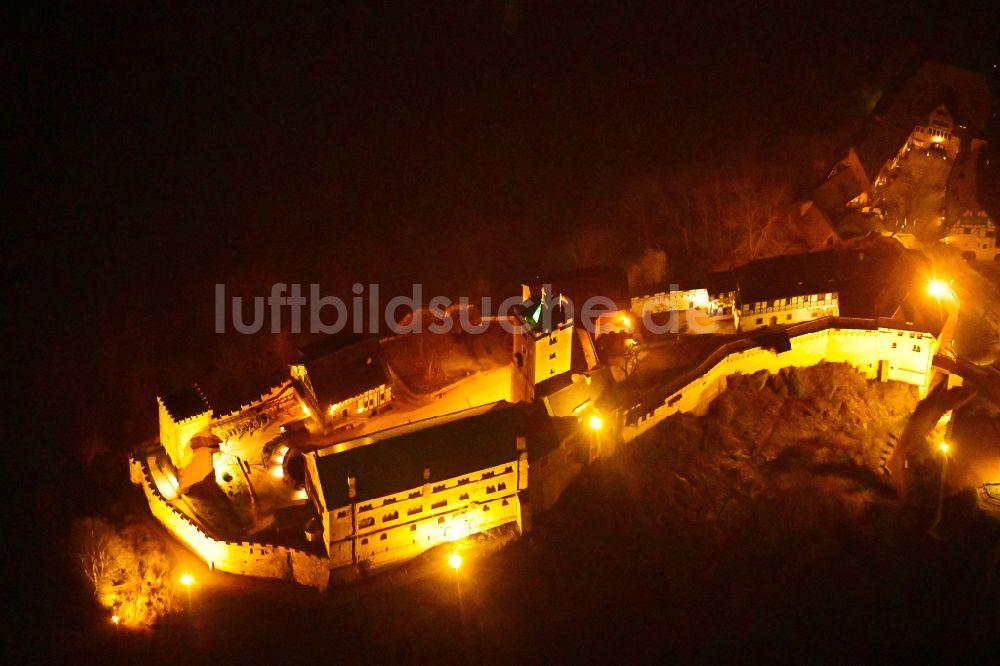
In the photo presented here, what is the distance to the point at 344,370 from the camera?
3891 centimetres

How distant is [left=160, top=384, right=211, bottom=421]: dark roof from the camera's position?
3584cm

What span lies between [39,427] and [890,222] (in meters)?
54.7

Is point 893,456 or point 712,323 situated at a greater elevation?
point 712,323

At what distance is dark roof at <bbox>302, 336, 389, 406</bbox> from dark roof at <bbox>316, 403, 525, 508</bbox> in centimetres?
621

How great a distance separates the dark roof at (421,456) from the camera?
30578 millimetres

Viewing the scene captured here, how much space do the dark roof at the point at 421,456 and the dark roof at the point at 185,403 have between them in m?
9.53

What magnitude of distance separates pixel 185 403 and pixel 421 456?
13360 millimetres

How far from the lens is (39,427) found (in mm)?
40188

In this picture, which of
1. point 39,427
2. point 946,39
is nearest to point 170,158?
point 39,427

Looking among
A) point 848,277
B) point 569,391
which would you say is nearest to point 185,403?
point 569,391

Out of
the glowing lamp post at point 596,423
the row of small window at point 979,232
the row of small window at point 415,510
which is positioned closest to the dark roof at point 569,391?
the glowing lamp post at point 596,423

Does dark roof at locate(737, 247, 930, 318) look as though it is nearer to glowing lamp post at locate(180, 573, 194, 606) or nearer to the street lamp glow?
the street lamp glow

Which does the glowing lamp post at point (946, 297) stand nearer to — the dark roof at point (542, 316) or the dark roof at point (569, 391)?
the dark roof at point (569, 391)

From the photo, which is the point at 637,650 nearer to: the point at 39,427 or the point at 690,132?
the point at 39,427
